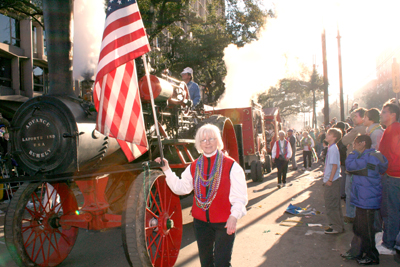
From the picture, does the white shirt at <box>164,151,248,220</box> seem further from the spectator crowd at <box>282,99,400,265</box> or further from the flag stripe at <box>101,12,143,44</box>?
the spectator crowd at <box>282,99,400,265</box>

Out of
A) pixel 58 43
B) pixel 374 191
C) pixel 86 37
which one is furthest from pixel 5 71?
pixel 374 191

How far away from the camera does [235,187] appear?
8.71 feet

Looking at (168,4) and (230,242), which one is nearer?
(230,242)

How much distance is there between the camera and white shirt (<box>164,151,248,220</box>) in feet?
8.40

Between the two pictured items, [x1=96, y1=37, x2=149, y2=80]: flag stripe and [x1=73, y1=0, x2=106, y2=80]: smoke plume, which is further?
[x1=73, y1=0, x2=106, y2=80]: smoke plume

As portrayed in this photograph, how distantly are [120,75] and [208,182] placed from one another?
152 cm

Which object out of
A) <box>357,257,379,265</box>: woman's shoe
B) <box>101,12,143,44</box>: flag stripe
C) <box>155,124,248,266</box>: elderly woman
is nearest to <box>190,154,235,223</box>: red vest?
<box>155,124,248,266</box>: elderly woman

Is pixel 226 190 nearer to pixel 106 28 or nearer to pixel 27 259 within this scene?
pixel 106 28

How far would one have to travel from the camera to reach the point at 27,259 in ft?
12.1

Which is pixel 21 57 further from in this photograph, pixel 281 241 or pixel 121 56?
pixel 281 241

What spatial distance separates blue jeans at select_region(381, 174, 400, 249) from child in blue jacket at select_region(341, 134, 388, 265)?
0.23 metres

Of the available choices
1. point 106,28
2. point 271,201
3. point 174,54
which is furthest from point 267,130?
point 106,28

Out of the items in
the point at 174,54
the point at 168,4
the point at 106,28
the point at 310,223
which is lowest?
the point at 310,223

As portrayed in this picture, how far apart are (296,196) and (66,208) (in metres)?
5.79
